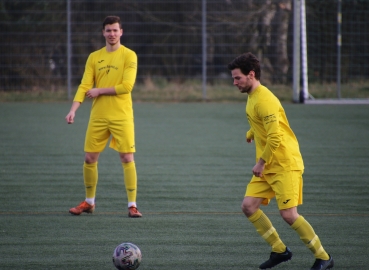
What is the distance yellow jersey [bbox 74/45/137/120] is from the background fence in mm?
12203

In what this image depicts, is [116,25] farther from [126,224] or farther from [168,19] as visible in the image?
[168,19]

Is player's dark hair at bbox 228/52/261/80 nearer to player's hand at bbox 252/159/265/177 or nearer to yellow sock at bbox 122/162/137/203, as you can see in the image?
player's hand at bbox 252/159/265/177

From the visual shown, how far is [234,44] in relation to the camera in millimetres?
19203

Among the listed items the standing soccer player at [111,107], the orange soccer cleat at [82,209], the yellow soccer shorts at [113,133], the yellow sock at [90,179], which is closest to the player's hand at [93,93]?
the standing soccer player at [111,107]

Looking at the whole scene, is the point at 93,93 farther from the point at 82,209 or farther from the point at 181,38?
the point at 181,38

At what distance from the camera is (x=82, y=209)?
22.7 feet

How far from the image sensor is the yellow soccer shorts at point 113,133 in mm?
6973

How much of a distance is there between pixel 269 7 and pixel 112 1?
4.44 meters

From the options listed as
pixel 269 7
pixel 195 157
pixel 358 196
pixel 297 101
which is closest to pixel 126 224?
pixel 358 196

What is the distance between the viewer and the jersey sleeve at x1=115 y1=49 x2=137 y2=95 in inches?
271

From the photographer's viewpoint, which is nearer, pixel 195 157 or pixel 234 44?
pixel 195 157

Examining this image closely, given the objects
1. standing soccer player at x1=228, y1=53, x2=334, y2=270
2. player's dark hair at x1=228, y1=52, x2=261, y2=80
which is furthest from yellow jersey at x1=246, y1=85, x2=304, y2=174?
player's dark hair at x1=228, y1=52, x2=261, y2=80

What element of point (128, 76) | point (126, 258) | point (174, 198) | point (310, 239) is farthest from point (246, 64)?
point (174, 198)

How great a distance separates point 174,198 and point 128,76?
1590mm
